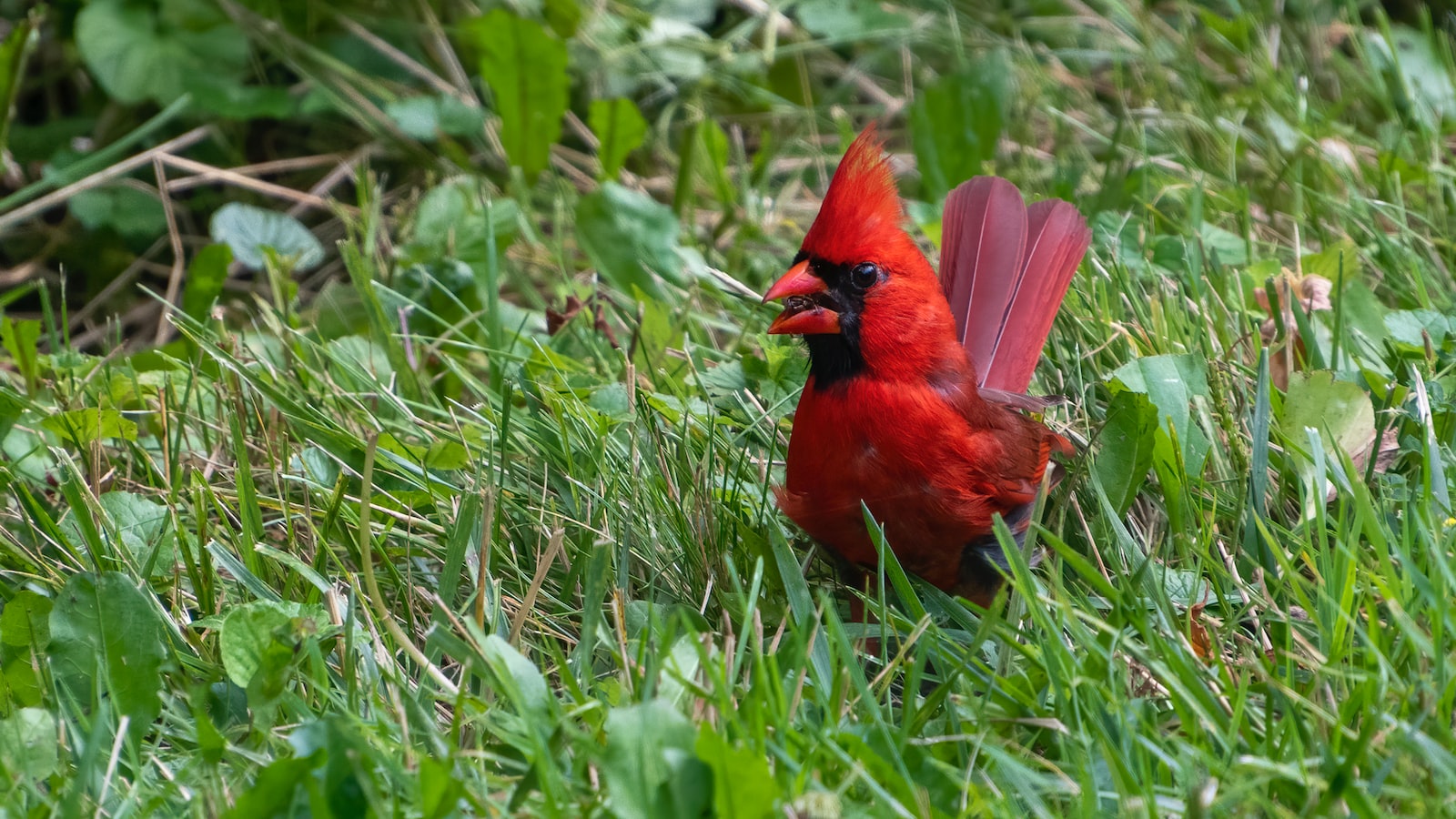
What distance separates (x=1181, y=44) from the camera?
429 centimetres

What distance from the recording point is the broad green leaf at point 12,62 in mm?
3502

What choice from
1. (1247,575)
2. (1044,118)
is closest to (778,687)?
(1247,575)

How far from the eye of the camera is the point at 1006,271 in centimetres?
270

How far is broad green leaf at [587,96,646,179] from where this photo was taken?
12.7 feet

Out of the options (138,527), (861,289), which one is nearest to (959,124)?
(861,289)

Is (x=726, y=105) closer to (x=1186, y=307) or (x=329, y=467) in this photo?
(x=1186, y=307)

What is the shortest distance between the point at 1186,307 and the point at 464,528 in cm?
158

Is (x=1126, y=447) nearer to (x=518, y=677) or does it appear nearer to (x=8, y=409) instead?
(x=518, y=677)

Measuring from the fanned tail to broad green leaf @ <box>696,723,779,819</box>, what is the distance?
49.0 inches

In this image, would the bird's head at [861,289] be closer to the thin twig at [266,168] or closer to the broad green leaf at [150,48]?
the thin twig at [266,168]

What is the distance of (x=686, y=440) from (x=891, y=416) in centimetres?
36

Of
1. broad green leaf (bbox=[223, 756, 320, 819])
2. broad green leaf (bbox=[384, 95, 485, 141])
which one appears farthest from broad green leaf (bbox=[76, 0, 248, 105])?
broad green leaf (bbox=[223, 756, 320, 819])

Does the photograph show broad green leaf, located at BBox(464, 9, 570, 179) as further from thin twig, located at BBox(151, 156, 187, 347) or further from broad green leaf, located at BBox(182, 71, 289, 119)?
thin twig, located at BBox(151, 156, 187, 347)

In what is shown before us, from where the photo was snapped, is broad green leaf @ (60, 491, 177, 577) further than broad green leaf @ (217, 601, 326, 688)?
Yes
